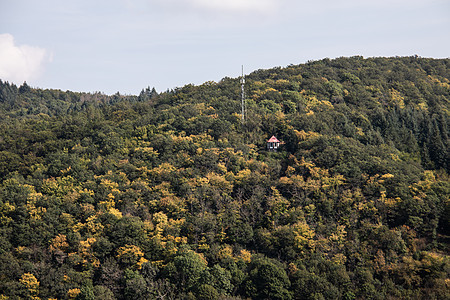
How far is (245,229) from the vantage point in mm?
49938

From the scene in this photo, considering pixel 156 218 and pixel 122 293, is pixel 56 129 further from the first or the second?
pixel 122 293

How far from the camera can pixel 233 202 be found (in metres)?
53.1

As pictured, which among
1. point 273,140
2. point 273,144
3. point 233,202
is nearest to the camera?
point 233,202

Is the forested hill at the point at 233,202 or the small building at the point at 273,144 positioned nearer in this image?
the forested hill at the point at 233,202

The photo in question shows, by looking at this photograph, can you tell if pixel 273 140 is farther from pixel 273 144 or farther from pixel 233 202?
pixel 233 202

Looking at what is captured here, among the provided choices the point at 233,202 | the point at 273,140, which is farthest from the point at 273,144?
the point at 233,202

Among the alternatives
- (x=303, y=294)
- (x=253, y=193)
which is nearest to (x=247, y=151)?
(x=253, y=193)

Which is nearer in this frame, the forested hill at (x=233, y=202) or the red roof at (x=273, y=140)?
the forested hill at (x=233, y=202)

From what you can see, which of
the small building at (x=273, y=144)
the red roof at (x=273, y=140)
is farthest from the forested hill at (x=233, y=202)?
the red roof at (x=273, y=140)

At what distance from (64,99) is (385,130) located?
113 metres

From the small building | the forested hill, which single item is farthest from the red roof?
Result: the forested hill

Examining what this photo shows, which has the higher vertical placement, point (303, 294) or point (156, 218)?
point (156, 218)

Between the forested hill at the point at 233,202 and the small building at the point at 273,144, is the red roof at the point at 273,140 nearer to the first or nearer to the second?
the small building at the point at 273,144

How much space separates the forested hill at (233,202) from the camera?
143ft
